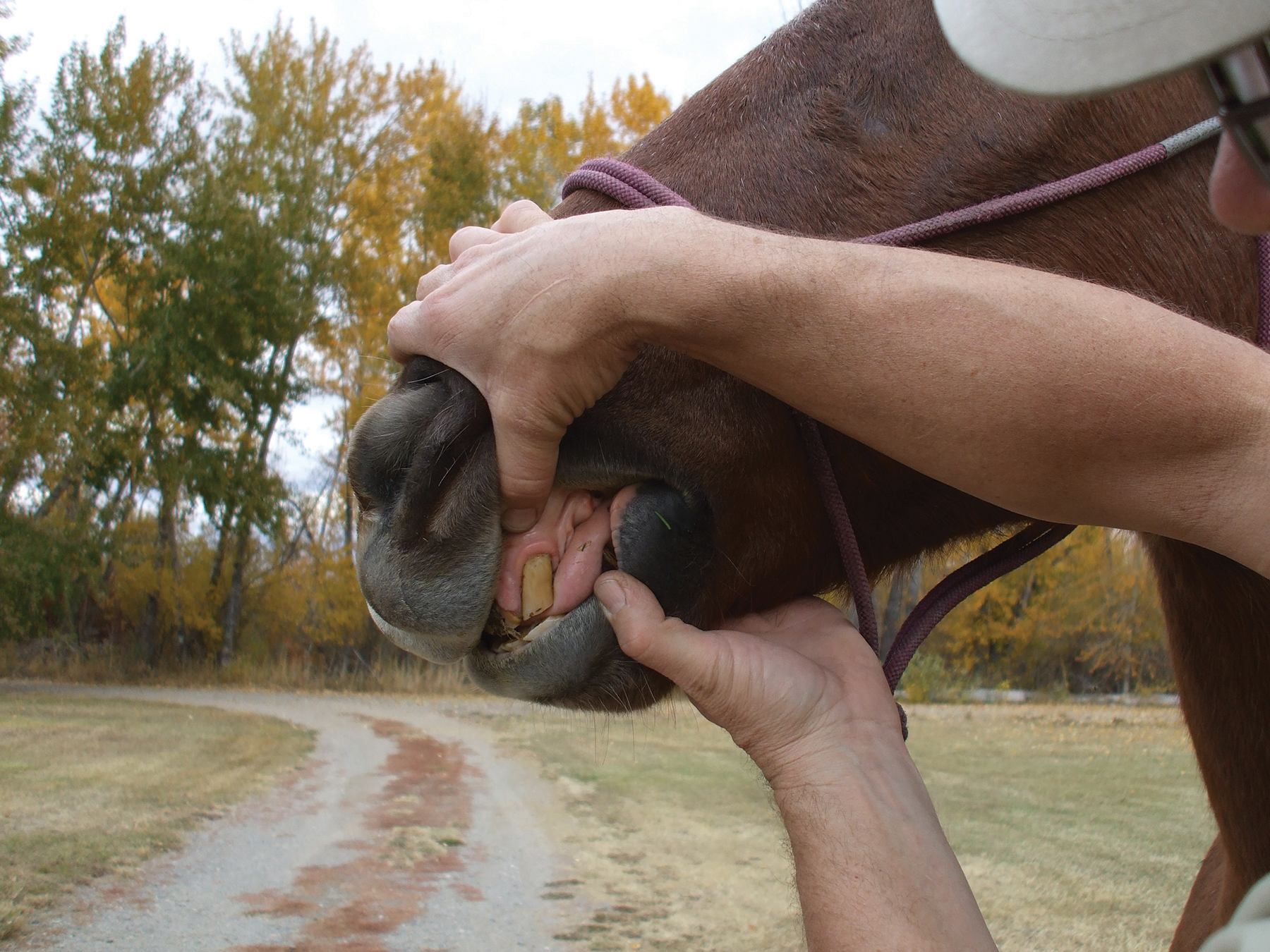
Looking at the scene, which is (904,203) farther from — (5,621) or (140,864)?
(5,621)

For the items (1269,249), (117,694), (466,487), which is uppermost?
(1269,249)

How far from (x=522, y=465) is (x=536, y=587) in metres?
0.25

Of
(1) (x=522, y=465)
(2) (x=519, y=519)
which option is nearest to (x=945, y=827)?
(2) (x=519, y=519)

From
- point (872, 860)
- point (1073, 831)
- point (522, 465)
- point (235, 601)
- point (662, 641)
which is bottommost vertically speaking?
point (1073, 831)

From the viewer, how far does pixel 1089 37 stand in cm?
73

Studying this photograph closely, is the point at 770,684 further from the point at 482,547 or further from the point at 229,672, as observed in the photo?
the point at 229,672

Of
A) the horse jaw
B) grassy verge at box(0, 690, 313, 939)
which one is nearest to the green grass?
the horse jaw

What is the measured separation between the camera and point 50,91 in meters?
14.1

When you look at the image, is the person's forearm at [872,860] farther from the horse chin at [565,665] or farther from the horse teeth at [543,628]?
the horse teeth at [543,628]

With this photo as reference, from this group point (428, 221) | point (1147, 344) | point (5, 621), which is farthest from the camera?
point (428, 221)

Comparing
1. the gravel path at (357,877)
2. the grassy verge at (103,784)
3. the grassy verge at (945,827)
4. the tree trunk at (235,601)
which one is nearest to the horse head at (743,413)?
the grassy verge at (945,827)

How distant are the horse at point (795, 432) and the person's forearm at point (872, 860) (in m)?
0.32

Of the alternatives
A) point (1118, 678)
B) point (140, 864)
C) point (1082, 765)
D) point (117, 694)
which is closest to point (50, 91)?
point (117, 694)

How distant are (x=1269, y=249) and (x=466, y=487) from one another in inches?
50.3
